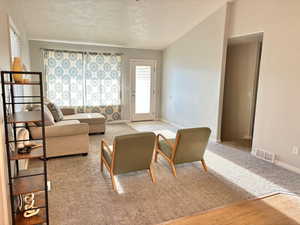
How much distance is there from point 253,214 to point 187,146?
1.18 meters

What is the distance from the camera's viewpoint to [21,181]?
6.59ft

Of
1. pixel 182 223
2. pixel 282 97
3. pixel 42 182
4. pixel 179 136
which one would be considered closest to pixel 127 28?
pixel 179 136

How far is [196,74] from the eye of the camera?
17.8 feet

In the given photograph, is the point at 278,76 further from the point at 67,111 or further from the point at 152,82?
the point at 67,111

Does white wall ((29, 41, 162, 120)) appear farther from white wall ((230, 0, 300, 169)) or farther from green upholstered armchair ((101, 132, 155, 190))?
green upholstered armchair ((101, 132, 155, 190))

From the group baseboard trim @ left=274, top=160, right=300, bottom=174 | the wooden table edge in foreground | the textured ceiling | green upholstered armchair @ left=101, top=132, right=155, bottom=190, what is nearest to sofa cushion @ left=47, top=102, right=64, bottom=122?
the textured ceiling

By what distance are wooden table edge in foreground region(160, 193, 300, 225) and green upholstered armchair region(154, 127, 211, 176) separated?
942mm

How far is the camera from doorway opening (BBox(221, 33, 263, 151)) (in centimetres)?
515

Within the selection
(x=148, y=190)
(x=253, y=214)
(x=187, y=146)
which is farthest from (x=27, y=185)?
(x=253, y=214)

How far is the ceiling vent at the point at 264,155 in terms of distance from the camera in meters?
3.73

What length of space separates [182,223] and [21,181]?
166cm

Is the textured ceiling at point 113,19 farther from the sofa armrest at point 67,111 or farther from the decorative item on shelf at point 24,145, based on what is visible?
the decorative item on shelf at point 24,145

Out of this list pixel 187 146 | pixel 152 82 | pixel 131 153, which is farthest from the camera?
pixel 152 82

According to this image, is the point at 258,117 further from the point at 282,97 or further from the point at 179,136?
the point at 179,136
